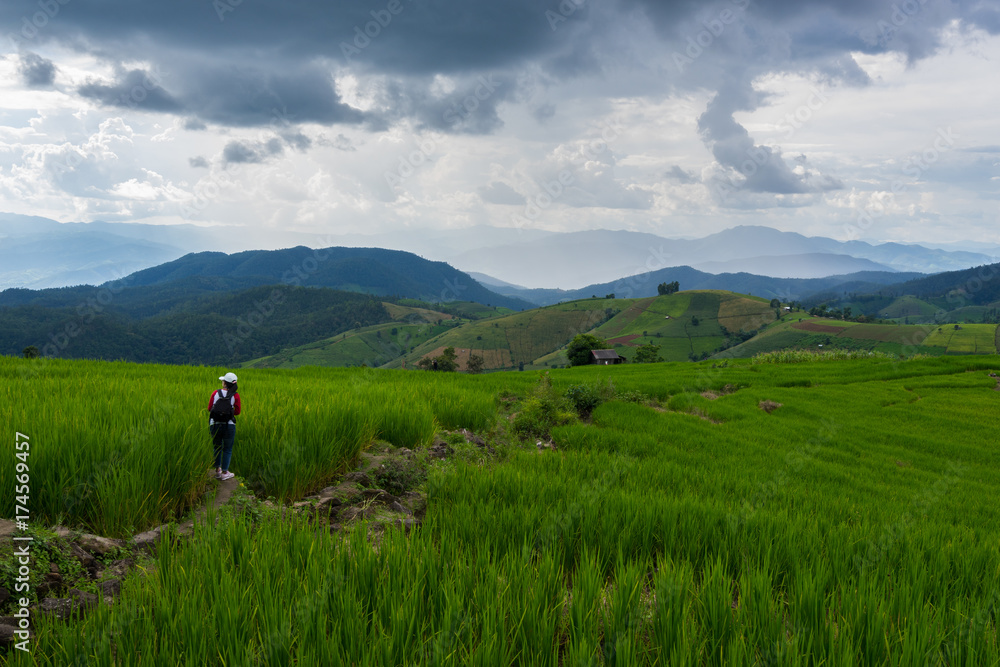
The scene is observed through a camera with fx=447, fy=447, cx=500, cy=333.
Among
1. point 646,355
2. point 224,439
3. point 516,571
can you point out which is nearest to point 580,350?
point 646,355

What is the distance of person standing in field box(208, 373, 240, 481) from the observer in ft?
19.7

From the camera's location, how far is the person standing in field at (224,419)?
236 inches

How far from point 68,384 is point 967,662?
1380cm

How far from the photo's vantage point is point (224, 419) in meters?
5.98

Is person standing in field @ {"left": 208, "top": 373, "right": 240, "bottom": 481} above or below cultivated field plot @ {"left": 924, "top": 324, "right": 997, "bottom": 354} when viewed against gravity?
above

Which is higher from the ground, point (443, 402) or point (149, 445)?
point (149, 445)

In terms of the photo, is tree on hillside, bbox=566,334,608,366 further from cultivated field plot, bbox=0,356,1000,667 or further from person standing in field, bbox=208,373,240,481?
person standing in field, bbox=208,373,240,481

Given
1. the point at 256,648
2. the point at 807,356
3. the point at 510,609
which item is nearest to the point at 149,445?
the point at 256,648

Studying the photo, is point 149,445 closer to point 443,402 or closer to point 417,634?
point 417,634

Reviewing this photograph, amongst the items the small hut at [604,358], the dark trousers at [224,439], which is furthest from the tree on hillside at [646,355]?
the dark trousers at [224,439]

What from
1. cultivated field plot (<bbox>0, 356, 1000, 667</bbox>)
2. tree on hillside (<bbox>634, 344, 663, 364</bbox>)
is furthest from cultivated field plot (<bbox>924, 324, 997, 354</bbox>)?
cultivated field plot (<bbox>0, 356, 1000, 667</bbox>)

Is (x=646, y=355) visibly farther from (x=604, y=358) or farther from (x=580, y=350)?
(x=580, y=350)

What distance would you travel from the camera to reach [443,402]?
504 inches

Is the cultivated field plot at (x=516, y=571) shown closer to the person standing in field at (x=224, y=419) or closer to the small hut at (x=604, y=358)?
the person standing in field at (x=224, y=419)
